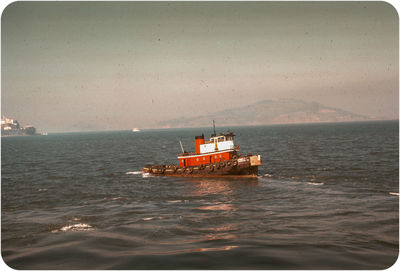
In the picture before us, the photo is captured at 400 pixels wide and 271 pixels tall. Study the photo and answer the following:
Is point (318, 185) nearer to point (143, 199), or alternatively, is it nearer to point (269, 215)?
point (269, 215)

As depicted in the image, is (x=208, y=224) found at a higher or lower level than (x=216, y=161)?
lower

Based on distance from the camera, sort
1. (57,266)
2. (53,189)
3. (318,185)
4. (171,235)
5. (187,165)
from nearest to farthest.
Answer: (57,266) → (171,235) → (318,185) → (53,189) → (187,165)

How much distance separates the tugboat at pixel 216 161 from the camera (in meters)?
39.0

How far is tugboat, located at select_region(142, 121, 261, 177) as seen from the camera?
39000mm

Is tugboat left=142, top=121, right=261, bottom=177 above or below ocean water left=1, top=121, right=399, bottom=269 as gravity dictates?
above

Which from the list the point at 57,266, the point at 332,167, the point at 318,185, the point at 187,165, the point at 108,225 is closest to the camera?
the point at 57,266

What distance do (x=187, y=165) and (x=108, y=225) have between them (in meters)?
22.6

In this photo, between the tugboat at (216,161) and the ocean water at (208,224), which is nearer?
the ocean water at (208,224)

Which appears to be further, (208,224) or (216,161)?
(216,161)

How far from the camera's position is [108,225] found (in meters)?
21.2

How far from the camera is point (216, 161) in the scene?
41.5 m

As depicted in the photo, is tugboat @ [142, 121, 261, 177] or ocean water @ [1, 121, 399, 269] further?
tugboat @ [142, 121, 261, 177]

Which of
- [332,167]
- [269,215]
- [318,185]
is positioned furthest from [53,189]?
[332,167]

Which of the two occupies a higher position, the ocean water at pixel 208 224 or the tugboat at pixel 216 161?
the tugboat at pixel 216 161
